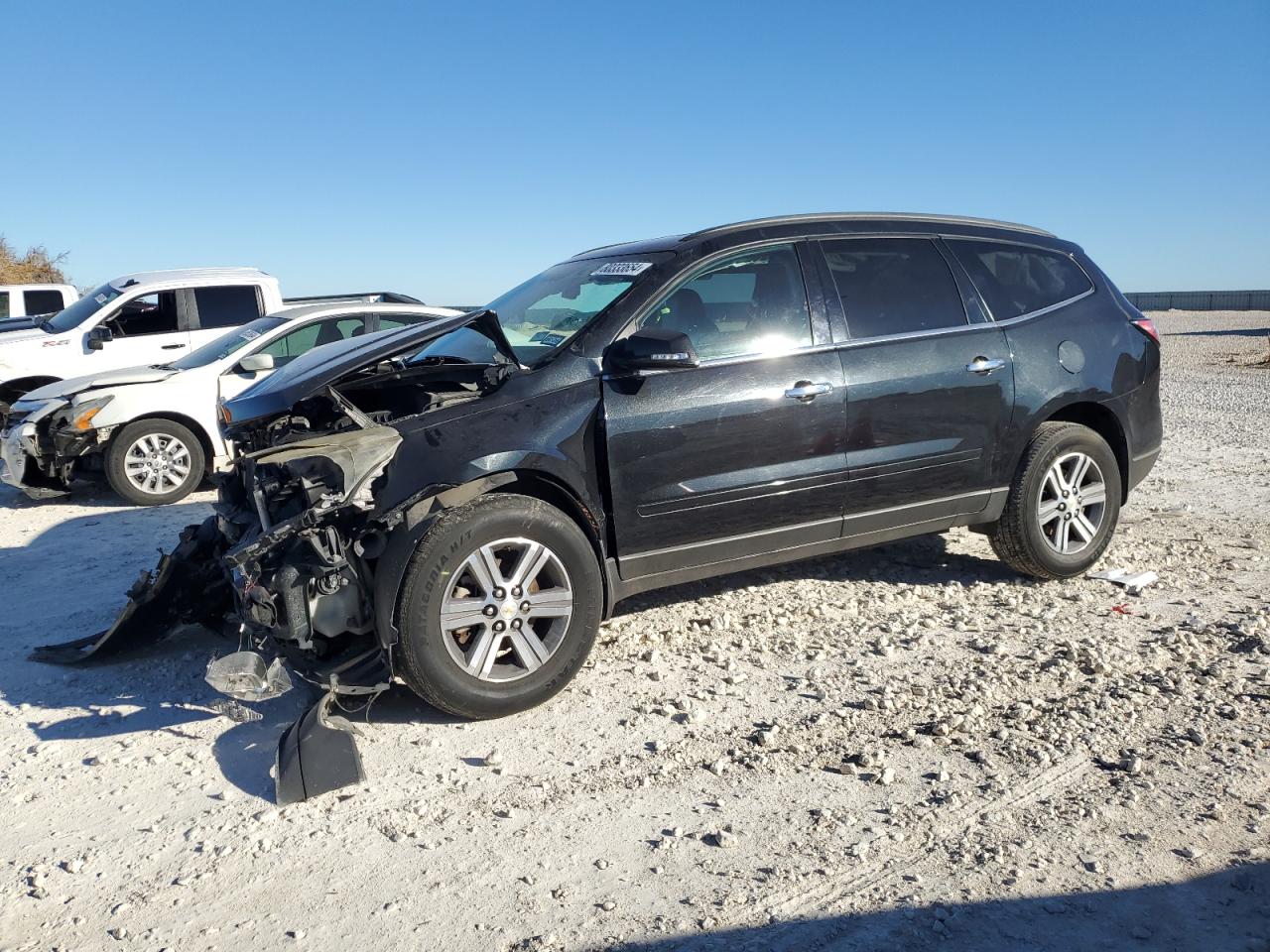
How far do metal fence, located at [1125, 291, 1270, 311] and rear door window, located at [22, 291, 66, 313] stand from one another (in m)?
49.2

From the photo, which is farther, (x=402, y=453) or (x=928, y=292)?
(x=928, y=292)

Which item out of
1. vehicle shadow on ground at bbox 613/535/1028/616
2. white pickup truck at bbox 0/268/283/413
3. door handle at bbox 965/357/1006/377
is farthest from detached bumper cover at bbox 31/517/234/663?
white pickup truck at bbox 0/268/283/413

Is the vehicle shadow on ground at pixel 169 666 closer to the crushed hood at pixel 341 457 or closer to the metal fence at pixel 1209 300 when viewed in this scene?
the crushed hood at pixel 341 457

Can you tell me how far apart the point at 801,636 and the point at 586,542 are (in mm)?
1362

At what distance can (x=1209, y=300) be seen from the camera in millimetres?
54906

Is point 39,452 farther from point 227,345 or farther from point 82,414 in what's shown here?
point 227,345

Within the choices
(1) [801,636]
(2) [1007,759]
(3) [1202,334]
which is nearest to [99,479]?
(1) [801,636]

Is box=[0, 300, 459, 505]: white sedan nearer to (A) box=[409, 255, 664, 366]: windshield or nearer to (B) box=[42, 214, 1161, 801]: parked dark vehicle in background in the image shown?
(A) box=[409, 255, 664, 366]: windshield

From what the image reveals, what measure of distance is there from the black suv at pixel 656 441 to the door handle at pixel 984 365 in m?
0.04

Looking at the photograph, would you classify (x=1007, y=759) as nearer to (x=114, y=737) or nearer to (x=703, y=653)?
(x=703, y=653)

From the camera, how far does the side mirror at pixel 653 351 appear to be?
14.0 ft

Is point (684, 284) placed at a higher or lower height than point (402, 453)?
higher

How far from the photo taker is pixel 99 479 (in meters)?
9.27

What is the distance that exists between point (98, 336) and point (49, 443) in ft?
9.26
